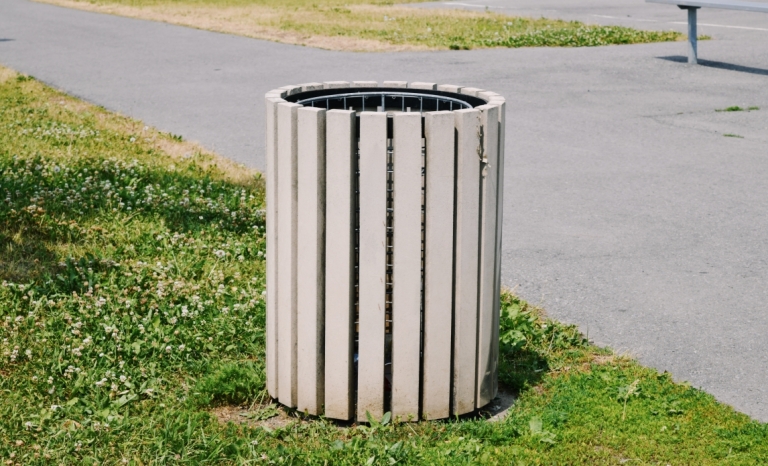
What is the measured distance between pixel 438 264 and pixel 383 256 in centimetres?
19

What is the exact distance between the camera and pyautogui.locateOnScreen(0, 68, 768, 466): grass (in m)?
3.31

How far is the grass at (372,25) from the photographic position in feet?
50.9

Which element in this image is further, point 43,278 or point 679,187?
point 679,187

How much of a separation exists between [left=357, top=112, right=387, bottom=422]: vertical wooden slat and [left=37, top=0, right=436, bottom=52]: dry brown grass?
11.7 meters

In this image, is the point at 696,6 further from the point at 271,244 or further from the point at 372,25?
the point at 271,244

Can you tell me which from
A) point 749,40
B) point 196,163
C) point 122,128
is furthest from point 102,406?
point 749,40

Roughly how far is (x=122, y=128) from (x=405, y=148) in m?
6.05

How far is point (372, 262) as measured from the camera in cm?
338

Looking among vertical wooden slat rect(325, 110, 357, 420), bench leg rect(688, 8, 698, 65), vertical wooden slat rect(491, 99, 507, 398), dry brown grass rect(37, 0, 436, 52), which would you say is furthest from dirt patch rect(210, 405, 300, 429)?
dry brown grass rect(37, 0, 436, 52)

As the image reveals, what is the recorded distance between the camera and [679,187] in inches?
276

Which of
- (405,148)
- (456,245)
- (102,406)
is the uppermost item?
(405,148)

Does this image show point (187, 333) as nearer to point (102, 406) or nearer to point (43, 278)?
point (102, 406)

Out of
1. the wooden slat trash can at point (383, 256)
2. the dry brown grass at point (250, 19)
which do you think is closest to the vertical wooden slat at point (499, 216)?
the wooden slat trash can at point (383, 256)

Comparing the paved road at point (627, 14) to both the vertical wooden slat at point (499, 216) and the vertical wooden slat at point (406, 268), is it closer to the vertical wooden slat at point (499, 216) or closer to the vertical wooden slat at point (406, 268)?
the vertical wooden slat at point (499, 216)
